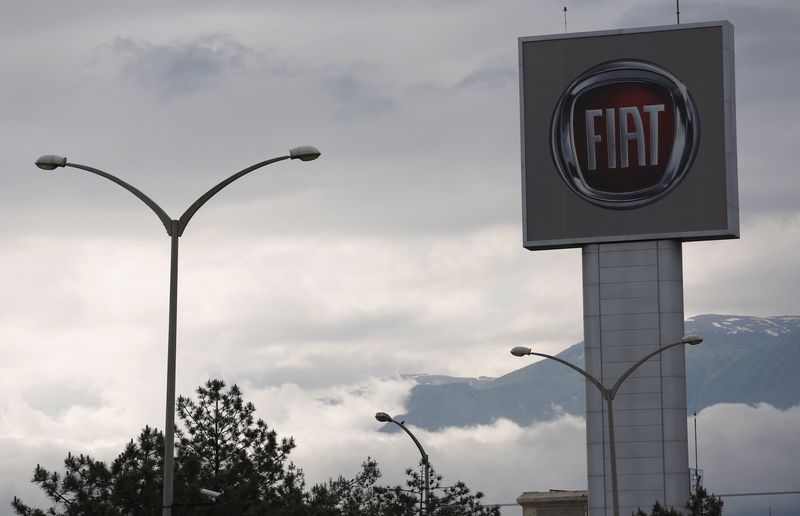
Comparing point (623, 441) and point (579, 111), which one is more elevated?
point (579, 111)

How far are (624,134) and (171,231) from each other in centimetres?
5332

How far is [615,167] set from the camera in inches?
3408

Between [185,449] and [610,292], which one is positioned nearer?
[185,449]

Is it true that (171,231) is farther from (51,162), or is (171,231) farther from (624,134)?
(624,134)

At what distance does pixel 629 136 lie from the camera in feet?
285

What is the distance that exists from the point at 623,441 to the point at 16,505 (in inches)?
1603

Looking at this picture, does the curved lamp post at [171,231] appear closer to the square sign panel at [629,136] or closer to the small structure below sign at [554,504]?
the square sign panel at [629,136]

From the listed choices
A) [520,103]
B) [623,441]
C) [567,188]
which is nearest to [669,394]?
[623,441]

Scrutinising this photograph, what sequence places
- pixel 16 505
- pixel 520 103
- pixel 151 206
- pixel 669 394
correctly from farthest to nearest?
pixel 520 103, pixel 669 394, pixel 16 505, pixel 151 206

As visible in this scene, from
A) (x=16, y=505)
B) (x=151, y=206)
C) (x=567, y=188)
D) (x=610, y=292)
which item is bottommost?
(x=16, y=505)

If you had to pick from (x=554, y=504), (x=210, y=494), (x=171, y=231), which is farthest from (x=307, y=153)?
(x=554, y=504)

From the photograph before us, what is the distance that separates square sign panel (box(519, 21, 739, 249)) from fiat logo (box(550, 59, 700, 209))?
0.18 ft

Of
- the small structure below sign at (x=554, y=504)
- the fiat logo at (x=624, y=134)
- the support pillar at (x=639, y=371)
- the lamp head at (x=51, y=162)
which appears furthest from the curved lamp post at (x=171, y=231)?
the small structure below sign at (x=554, y=504)

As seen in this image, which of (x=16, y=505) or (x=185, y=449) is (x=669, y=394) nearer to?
(x=185, y=449)
